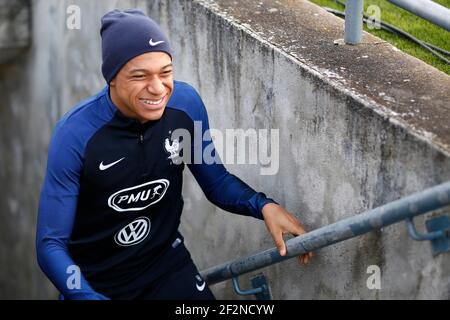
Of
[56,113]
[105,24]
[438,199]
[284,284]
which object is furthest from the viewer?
[56,113]

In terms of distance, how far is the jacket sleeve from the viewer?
3.22 m

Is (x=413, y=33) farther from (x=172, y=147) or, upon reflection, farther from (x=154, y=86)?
(x=154, y=86)

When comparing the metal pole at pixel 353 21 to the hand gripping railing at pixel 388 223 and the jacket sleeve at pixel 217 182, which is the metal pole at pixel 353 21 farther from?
the hand gripping railing at pixel 388 223

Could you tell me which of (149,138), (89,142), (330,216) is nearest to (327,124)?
(330,216)

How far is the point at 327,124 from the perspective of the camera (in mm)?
3068

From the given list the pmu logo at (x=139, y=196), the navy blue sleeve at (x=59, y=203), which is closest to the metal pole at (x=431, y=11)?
the pmu logo at (x=139, y=196)

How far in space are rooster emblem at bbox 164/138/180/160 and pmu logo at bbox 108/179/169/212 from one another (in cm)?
10

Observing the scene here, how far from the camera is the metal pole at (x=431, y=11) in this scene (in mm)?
2676

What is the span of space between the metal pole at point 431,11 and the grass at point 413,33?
894mm

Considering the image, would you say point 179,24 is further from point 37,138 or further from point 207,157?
point 37,138

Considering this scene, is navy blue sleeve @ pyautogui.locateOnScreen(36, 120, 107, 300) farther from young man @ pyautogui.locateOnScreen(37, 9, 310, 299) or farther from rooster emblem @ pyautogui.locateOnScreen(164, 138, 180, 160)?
rooster emblem @ pyautogui.locateOnScreen(164, 138, 180, 160)

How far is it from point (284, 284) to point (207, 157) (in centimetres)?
66

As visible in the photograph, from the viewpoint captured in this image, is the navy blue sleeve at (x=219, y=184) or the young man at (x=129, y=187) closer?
the young man at (x=129, y=187)
